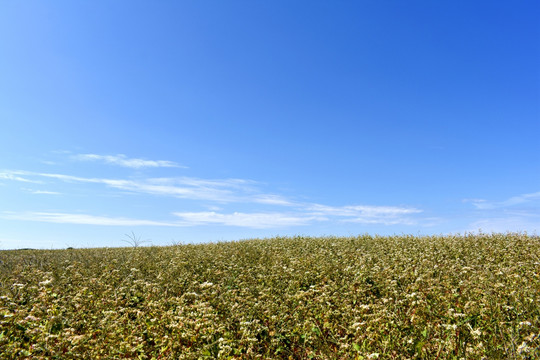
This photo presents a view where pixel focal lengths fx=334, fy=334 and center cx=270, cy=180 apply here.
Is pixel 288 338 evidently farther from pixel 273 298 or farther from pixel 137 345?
pixel 137 345

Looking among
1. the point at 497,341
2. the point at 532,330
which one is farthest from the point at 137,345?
the point at 532,330

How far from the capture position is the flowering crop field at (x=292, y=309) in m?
5.89

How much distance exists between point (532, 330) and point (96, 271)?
12505 millimetres

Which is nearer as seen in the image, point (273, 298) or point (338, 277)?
point (273, 298)

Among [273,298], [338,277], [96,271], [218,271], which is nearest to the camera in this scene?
[273,298]

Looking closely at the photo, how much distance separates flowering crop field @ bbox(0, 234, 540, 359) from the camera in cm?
589

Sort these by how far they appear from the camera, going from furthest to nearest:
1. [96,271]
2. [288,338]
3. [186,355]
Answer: [96,271] < [288,338] < [186,355]

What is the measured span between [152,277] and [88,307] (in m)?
2.61

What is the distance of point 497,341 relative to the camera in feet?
19.5

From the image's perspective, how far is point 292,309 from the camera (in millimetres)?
7598

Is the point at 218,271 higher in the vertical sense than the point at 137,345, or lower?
higher

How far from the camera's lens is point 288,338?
6730 mm

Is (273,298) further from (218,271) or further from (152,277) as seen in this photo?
(152,277)

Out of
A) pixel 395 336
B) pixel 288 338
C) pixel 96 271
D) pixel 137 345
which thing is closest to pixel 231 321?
pixel 288 338
